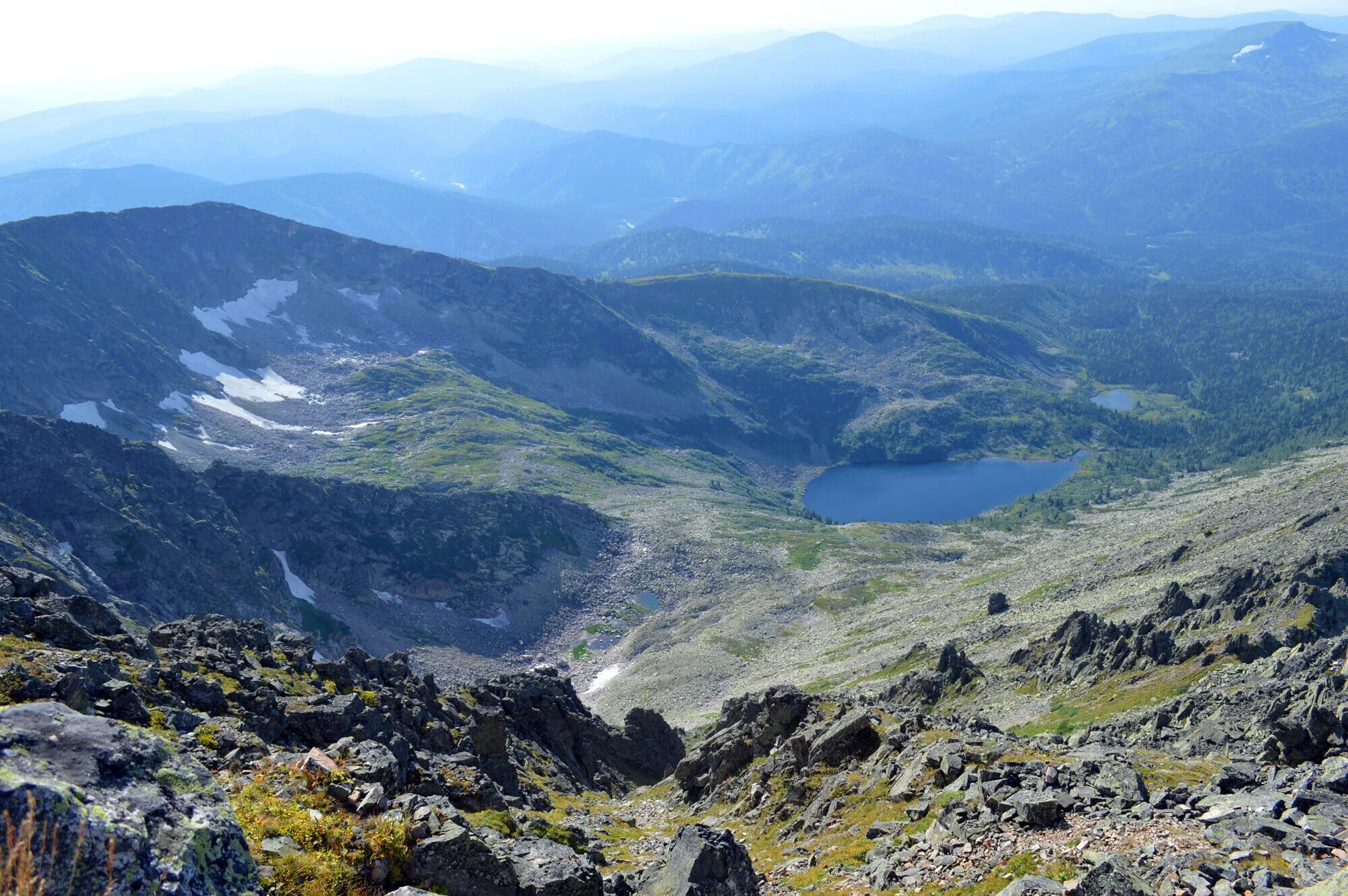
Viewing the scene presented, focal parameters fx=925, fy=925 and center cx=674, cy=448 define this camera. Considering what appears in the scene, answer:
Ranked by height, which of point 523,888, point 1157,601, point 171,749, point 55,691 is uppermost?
point 171,749

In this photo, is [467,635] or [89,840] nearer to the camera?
[89,840]

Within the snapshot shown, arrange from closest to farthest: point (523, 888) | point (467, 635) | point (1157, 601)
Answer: point (523, 888)
point (1157, 601)
point (467, 635)

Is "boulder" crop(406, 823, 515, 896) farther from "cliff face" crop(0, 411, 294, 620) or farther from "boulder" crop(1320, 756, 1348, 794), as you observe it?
"cliff face" crop(0, 411, 294, 620)

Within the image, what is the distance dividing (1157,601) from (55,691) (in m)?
87.3

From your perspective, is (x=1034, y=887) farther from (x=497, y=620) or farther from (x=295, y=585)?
(x=295, y=585)

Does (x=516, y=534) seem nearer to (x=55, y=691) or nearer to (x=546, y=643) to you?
(x=546, y=643)

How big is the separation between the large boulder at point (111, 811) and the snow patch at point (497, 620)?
14924 centimetres

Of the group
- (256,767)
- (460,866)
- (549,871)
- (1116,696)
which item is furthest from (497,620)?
(460,866)

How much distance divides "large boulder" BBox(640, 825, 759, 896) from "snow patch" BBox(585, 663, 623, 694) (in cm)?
11479

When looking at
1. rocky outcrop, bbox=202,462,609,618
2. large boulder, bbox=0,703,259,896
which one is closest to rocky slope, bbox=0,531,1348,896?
large boulder, bbox=0,703,259,896

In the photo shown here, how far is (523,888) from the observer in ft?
68.9

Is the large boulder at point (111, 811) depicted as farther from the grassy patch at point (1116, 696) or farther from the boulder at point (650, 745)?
the boulder at point (650, 745)

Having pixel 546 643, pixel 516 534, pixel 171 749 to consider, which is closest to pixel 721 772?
pixel 171 749

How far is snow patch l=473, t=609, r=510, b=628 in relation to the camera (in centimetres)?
15862
